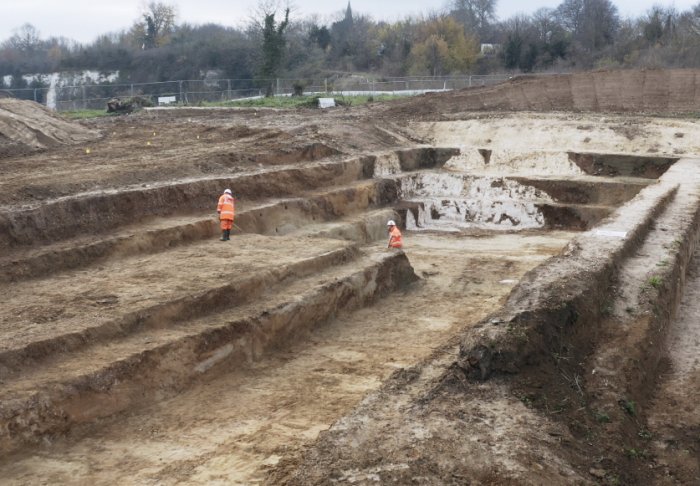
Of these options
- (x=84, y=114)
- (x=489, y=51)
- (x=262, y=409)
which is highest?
(x=489, y=51)

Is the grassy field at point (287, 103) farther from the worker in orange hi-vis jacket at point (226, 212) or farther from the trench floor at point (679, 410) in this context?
the trench floor at point (679, 410)

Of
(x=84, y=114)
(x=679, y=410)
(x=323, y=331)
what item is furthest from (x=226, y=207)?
(x=84, y=114)

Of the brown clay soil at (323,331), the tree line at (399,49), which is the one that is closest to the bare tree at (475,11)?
the tree line at (399,49)

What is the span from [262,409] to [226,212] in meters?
5.10

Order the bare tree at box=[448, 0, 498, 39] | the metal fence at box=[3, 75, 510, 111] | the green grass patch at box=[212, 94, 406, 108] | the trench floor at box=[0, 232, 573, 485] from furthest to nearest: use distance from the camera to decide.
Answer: the bare tree at box=[448, 0, 498, 39]
the metal fence at box=[3, 75, 510, 111]
the green grass patch at box=[212, 94, 406, 108]
the trench floor at box=[0, 232, 573, 485]

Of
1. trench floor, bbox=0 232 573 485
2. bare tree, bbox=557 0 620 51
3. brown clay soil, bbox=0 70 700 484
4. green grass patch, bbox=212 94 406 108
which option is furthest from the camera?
bare tree, bbox=557 0 620 51

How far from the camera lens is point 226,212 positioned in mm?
12352

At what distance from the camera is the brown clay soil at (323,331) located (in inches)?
229

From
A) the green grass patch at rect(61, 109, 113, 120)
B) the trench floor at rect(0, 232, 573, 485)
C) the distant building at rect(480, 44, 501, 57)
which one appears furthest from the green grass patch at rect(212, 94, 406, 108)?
the distant building at rect(480, 44, 501, 57)

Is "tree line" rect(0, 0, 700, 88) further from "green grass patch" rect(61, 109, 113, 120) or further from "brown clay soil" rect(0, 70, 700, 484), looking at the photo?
"brown clay soil" rect(0, 70, 700, 484)

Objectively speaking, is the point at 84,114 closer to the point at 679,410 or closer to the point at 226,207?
the point at 226,207

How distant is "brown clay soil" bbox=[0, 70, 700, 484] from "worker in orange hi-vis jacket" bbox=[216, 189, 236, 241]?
1.03 ft

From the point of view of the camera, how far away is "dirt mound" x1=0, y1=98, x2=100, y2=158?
18047mm

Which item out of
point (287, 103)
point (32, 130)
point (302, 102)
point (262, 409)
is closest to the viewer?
point (262, 409)
